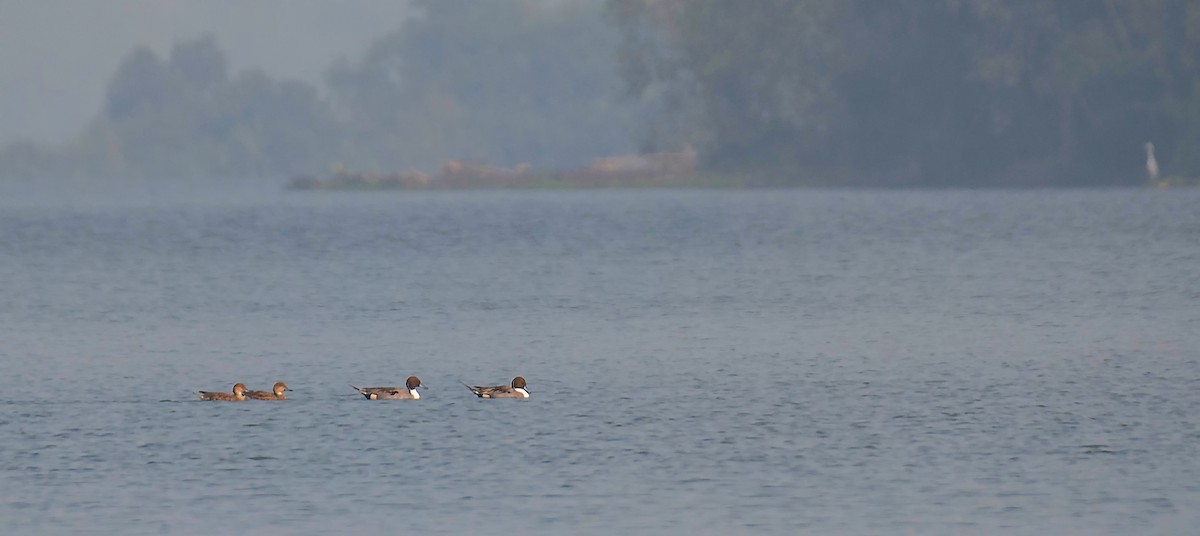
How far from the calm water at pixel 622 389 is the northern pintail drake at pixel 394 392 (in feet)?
0.42

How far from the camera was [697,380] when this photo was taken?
1082 inches

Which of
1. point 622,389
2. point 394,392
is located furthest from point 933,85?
point 394,392

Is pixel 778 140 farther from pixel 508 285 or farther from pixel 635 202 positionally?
pixel 508 285

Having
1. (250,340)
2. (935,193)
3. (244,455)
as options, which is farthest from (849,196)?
(244,455)

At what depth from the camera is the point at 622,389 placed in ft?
87.1

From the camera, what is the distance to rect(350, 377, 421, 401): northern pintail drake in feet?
82.3

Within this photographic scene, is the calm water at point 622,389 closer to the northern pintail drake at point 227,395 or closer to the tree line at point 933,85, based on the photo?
the northern pintail drake at point 227,395

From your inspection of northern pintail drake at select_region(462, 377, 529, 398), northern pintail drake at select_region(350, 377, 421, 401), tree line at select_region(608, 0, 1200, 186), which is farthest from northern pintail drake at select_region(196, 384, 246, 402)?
tree line at select_region(608, 0, 1200, 186)

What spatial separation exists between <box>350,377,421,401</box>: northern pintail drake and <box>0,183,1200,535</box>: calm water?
0.13 meters

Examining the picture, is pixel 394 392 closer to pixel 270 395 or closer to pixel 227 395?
pixel 270 395

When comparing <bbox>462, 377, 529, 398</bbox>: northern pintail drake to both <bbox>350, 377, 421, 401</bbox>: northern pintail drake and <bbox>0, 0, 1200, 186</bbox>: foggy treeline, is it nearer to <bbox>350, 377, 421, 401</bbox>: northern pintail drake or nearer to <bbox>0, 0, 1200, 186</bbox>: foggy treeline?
<bbox>350, 377, 421, 401</bbox>: northern pintail drake

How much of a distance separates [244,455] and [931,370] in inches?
412

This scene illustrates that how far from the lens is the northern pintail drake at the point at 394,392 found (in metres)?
25.1

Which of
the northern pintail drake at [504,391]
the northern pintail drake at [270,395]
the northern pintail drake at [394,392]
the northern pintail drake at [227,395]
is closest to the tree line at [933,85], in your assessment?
the northern pintail drake at [504,391]
